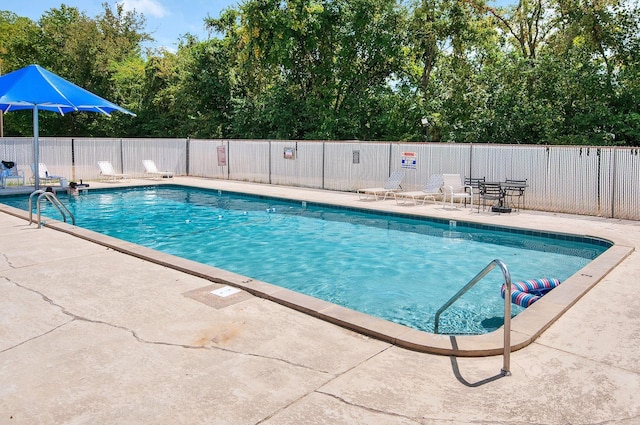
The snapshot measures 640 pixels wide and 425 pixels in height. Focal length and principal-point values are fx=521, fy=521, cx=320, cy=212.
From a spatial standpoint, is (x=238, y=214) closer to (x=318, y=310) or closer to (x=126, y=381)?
(x=318, y=310)

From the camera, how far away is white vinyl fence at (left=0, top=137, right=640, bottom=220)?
11.5 m

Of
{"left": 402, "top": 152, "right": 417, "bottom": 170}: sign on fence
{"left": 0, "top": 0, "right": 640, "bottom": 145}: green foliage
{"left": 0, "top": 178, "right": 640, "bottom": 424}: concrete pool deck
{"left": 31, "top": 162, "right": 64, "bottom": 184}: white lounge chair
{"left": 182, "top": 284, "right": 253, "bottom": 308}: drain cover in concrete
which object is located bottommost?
{"left": 0, "top": 178, "right": 640, "bottom": 424}: concrete pool deck

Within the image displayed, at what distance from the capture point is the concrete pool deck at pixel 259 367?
3125mm

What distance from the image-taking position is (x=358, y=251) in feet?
30.5

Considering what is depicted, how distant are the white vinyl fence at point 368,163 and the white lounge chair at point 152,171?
0.41 meters

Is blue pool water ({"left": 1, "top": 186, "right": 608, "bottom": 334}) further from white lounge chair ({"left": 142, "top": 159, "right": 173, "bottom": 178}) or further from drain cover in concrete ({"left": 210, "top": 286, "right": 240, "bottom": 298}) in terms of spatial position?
white lounge chair ({"left": 142, "top": 159, "right": 173, "bottom": 178})

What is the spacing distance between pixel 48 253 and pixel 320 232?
5.33 meters

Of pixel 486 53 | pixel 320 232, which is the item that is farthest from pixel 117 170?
pixel 486 53

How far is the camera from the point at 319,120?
24.8 meters

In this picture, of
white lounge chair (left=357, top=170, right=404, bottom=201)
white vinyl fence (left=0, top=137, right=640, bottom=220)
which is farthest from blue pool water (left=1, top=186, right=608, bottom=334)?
white vinyl fence (left=0, top=137, right=640, bottom=220)

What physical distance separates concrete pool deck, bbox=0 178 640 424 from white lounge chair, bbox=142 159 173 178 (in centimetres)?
1505

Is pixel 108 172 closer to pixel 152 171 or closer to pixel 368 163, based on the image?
pixel 152 171

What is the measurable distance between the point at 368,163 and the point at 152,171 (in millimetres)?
9417

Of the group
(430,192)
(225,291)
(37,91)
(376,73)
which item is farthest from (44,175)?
(376,73)
